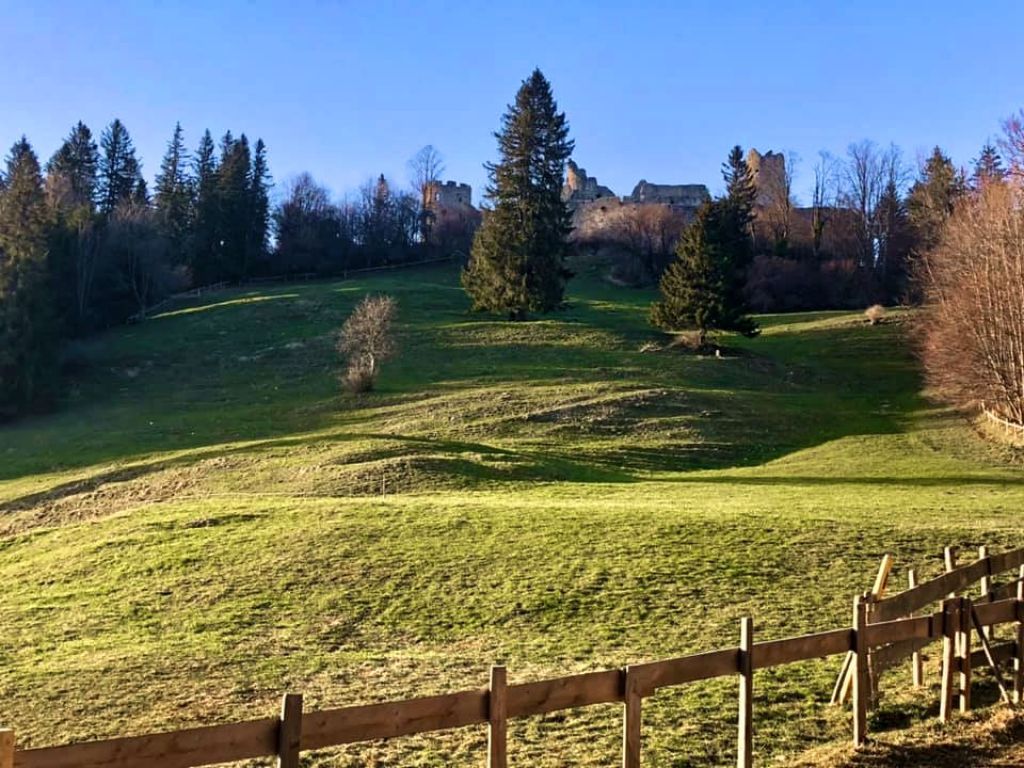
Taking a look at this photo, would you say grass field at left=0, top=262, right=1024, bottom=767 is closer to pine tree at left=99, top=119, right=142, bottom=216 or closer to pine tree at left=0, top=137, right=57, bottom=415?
pine tree at left=0, top=137, right=57, bottom=415

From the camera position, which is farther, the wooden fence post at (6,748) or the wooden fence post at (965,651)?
the wooden fence post at (965,651)

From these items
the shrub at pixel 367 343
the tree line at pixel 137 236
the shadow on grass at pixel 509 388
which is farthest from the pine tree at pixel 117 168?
the shrub at pixel 367 343

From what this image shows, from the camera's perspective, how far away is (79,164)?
95625 millimetres

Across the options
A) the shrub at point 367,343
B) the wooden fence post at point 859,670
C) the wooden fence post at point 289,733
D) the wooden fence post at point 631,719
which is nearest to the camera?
the wooden fence post at point 289,733

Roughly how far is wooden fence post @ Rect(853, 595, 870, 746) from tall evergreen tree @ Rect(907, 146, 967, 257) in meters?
72.8

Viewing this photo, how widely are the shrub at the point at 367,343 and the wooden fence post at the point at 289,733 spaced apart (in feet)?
136

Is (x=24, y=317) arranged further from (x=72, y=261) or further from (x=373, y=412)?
(x=373, y=412)

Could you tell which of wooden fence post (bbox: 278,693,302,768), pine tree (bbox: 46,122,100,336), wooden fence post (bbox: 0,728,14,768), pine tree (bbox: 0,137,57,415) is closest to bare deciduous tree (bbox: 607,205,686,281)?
pine tree (bbox: 46,122,100,336)

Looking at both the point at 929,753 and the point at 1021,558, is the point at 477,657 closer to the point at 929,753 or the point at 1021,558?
the point at 929,753

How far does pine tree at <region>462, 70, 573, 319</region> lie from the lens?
6475cm

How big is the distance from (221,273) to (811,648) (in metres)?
89.6

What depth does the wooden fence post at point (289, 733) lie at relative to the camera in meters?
5.85

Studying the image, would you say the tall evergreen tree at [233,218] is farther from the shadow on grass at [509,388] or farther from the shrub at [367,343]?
the shrub at [367,343]

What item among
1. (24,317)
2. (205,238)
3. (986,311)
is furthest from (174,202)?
(986,311)
